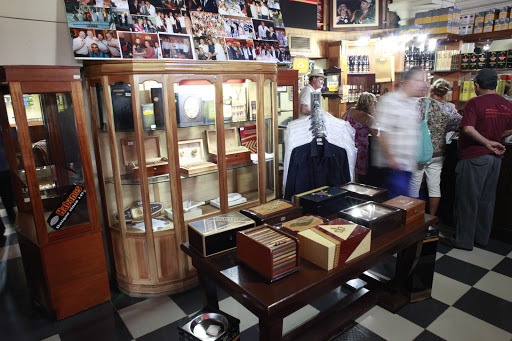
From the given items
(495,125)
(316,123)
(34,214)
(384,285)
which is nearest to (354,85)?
(495,125)

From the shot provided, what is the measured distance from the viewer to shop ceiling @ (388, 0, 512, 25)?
626cm

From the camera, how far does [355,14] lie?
21.4ft

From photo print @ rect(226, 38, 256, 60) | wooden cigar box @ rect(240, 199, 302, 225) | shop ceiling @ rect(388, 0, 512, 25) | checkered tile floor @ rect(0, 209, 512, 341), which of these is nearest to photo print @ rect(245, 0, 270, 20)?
photo print @ rect(226, 38, 256, 60)

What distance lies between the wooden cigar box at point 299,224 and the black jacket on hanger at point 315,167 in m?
1.04

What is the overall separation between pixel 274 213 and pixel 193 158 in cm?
130

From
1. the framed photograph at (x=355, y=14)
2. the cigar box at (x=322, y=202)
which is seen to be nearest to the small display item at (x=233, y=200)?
the cigar box at (x=322, y=202)

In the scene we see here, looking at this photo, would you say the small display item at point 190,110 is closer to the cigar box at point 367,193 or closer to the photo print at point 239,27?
the photo print at point 239,27

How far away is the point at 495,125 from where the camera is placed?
316 cm

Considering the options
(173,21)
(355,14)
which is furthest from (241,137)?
(355,14)

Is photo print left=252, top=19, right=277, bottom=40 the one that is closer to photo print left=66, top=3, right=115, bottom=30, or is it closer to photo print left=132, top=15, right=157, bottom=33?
photo print left=132, top=15, right=157, bottom=33

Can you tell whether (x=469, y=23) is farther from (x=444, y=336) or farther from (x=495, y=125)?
(x=444, y=336)

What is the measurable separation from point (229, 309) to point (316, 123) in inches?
65.3

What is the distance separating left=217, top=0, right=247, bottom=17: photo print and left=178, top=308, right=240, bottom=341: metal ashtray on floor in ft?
7.96

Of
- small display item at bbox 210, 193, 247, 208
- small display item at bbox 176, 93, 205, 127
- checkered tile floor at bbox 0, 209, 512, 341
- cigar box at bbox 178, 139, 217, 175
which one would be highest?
small display item at bbox 176, 93, 205, 127
